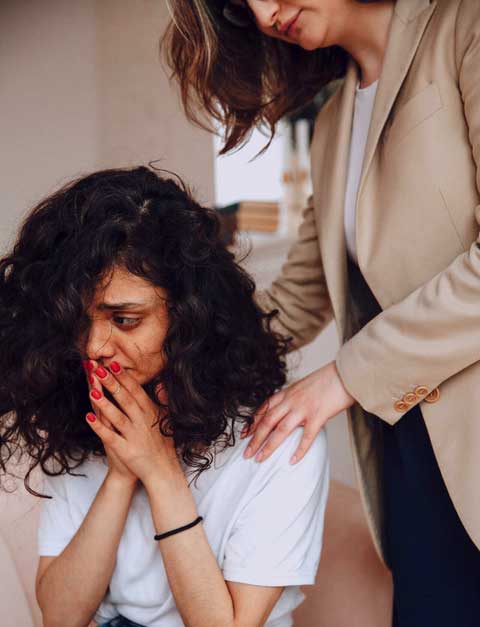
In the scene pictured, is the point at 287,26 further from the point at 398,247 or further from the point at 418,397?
the point at 418,397

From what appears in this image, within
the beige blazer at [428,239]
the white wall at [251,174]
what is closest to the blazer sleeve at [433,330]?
the beige blazer at [428,239]

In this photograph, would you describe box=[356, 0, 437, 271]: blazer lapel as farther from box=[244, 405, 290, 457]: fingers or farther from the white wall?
the white wall

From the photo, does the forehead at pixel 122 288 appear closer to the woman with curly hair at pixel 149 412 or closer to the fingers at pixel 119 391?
the woman with curly hair at pixel 149 412

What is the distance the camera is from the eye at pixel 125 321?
1183mm

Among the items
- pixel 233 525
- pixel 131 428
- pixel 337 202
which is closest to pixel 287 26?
pixel 337 202

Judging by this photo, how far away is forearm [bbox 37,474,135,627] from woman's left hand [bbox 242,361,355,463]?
229 millimetres

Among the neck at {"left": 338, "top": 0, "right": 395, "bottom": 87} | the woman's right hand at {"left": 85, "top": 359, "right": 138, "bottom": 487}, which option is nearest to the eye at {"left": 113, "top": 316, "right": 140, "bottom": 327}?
the woman's right hand at {"left": 85, "top": 359, "right": 138, "bottom": 487}

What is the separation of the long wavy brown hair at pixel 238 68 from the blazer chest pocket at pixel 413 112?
0.89 feet

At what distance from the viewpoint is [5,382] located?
1.27 metres

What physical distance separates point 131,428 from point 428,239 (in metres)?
0.53

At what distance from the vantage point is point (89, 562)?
1217 millimetres

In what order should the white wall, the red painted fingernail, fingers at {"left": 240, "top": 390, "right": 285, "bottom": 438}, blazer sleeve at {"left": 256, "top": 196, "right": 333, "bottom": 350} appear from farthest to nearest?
the white wall → blazer sleeve at {"left": 256, "top": 196, "right": 333, "bottom": 350} → fingers at {"left": 240, "top": 390, "right": 285, "bottom": 438} → the red painted fingernail

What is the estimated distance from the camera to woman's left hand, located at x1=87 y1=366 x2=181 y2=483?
1.17 metres

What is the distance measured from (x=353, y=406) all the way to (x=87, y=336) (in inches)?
18.5
